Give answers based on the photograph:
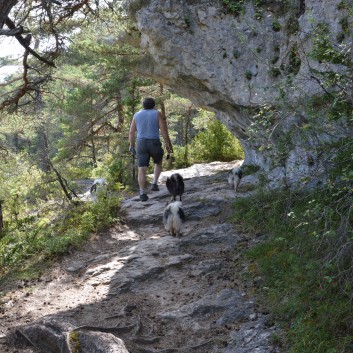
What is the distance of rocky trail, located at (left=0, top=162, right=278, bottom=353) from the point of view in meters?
5.12

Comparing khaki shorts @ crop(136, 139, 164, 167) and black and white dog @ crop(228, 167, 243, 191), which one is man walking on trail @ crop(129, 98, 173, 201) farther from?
black and white dog @ crop(228, 167, 243, 191)

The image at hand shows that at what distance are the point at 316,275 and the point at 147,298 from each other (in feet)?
9.12

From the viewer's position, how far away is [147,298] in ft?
21.5

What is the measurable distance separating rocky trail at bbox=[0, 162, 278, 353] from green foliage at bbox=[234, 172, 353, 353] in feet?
1.01

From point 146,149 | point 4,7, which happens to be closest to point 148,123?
point 146,149

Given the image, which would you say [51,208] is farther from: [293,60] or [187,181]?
[293,60]

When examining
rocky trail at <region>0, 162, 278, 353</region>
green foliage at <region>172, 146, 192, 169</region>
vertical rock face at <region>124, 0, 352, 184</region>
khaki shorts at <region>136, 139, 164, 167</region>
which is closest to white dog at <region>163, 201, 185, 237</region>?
rocky trail at <region>0, 162, 278, 353</region>

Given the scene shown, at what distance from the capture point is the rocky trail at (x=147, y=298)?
16.8 ft

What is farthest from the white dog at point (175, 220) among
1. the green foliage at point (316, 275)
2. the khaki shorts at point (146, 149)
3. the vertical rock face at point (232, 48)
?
the green foliage at point (316, 275)

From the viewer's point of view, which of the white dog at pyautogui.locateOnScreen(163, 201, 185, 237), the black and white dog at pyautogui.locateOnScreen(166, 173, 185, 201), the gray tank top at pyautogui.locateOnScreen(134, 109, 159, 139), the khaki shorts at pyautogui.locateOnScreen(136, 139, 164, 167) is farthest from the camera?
the black and white dog at pyautogui.locateOnScreen(166, 173, 185, 201)

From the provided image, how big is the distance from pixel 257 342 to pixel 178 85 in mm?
11412

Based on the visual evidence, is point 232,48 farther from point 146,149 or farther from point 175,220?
point 175,220

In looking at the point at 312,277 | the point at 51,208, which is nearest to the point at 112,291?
the point at 312,277

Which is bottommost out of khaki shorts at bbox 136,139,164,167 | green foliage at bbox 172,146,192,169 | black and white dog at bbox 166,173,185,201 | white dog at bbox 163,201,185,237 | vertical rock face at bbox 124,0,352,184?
green foliage at bbox 172,146,192,169
